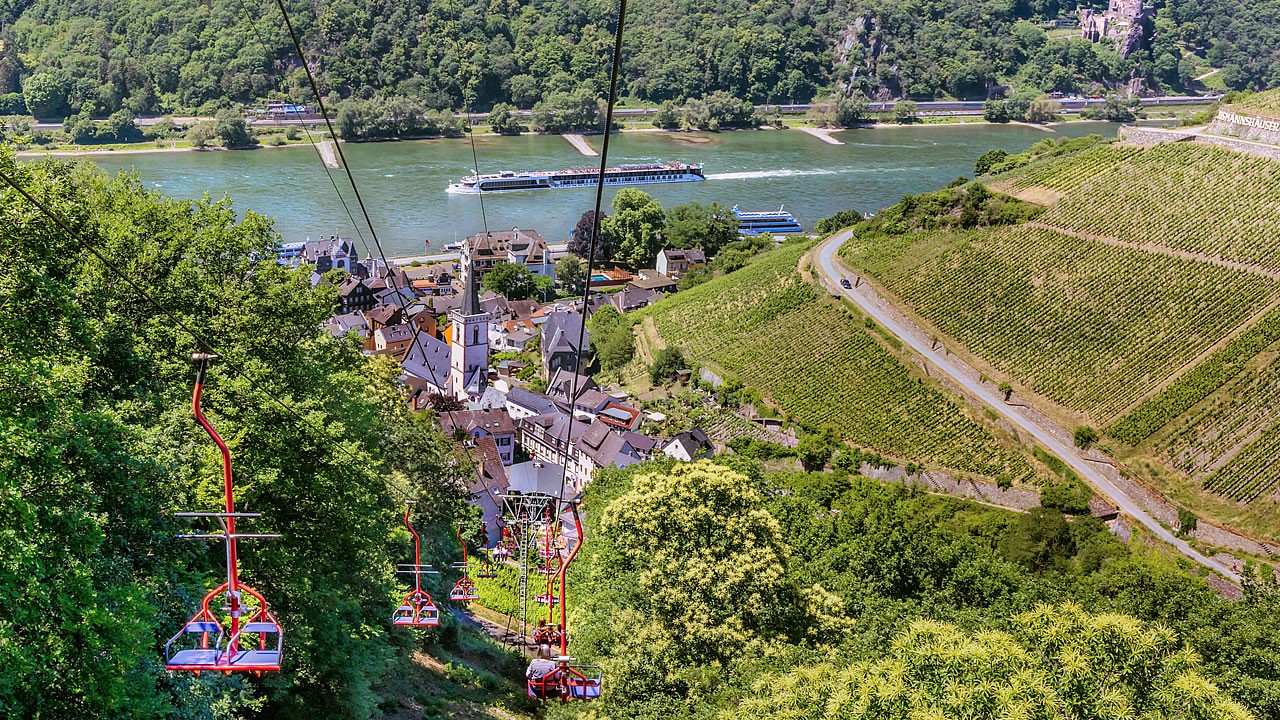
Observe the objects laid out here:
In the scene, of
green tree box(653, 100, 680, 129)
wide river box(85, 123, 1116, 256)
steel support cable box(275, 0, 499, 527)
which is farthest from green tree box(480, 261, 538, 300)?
green tree box(653, 100, 680, 129)

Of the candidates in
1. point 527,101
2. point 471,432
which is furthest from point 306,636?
point 527,101

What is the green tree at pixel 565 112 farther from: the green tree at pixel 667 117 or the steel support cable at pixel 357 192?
the steel support cable at pixel 357 192

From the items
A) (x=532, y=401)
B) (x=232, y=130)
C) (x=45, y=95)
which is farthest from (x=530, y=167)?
(x=532, y=401)

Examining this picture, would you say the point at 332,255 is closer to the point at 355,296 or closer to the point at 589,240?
the point at 355,296

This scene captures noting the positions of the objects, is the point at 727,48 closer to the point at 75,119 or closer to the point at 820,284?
the point at 75,119

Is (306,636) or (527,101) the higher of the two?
(527,101)

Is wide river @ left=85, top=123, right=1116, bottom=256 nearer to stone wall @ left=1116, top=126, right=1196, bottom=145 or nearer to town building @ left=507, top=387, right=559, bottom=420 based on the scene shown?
stone wall @ left=1116, top=126, right=1196, bottom=145

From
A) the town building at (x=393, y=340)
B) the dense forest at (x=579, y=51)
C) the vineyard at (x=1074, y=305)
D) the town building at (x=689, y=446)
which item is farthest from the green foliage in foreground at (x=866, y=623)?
the dense forest at (x=579, y=51)
